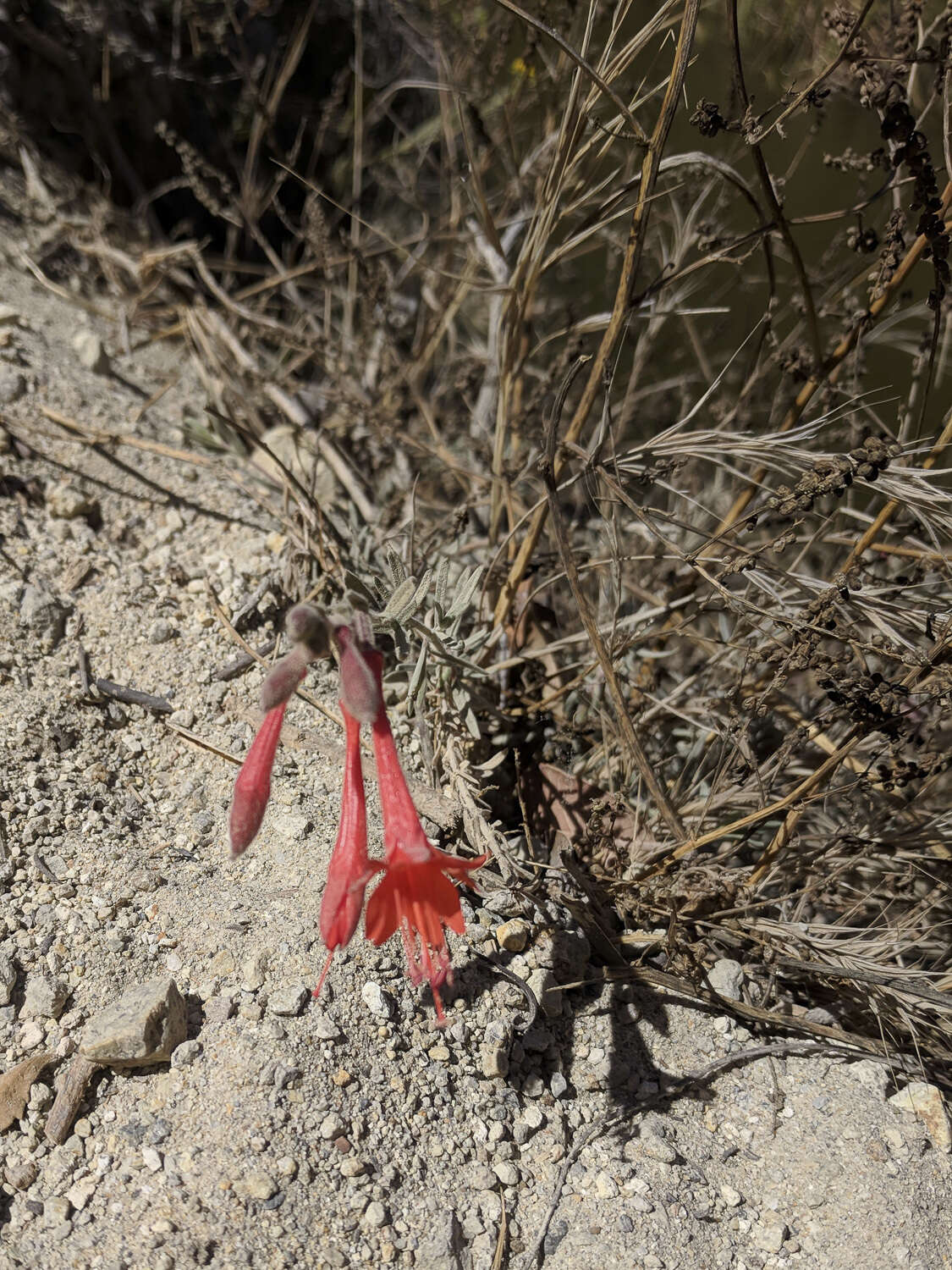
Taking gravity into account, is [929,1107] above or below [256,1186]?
below

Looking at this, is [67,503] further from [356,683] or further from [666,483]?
[666,483]

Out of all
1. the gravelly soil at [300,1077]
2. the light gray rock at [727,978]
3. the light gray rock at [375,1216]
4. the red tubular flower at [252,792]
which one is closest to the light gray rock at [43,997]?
the gravelly soil at [300,1077]

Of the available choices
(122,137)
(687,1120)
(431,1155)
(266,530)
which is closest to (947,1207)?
(687,1120)

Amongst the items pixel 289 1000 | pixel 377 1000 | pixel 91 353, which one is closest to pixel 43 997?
pixel 289 1000

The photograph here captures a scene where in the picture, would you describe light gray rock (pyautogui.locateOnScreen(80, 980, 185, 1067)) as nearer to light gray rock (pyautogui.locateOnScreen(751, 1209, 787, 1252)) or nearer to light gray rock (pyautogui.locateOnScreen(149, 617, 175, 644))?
light gray rock (pyautogui.locateOnScreen(149, 617, 175, 644))

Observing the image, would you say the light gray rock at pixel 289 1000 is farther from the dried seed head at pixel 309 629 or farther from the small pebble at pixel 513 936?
the dried seed head at pixel 309 629

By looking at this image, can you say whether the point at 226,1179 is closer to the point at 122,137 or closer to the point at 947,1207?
the point at 947,1207
